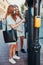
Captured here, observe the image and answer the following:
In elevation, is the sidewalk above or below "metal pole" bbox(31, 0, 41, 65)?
below

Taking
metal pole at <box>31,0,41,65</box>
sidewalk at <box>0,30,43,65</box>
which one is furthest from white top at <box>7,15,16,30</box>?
metal pole at <box>31,0,41,65</box>

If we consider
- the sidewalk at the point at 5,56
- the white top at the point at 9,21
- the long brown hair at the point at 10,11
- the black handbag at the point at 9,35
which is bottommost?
the sidewalk at the point at 5,56

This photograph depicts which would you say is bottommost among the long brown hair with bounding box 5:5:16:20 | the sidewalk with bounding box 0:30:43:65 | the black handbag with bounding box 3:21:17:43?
the sidewalk with bounding box 0:30:43:65

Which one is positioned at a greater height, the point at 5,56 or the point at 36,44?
the point at 36,44

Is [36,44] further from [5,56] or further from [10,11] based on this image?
[5,56]

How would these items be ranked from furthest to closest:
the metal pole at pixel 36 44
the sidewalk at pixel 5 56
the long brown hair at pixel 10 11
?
1. the sidewalk at pixel 5 56
2. the long brown hair at pixel 10 11
3. the metal pole at pixel 36 44

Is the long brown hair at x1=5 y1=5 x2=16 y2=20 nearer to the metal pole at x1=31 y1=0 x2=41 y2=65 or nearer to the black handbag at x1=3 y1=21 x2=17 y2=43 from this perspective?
the black handbag at x1=3 y1=21 x2=17 y2=43

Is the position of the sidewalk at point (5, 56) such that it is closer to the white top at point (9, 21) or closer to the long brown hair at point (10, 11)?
the white top at point (9, 21)

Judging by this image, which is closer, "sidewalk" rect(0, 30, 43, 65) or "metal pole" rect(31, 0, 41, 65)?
"metal pole" rect(31, 0, 41, 65)

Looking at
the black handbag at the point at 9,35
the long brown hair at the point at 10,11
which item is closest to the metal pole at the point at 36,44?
the black handbag at the point at 9,35

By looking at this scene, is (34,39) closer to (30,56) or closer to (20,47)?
(30,56)

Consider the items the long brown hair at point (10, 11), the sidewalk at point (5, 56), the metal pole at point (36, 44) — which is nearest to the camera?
the metal pole at point (36, 44)

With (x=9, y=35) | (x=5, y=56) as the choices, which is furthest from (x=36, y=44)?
(x=5, y=56)

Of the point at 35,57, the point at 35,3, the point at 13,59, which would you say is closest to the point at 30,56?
the point at 35,57
